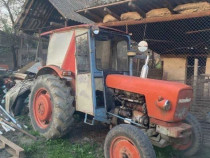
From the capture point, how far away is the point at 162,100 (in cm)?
309

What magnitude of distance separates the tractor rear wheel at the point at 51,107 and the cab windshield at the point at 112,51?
34.2 inches

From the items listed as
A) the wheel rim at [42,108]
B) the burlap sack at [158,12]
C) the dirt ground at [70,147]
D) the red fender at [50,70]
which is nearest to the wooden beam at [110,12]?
the burlap sack at [158,12]

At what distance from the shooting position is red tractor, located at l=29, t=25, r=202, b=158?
3088 mm

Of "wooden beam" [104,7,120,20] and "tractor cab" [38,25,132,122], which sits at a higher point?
"wooden beam" [104,7,120,20]

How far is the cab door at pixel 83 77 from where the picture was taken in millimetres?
3831

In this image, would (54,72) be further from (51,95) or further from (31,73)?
(31,73)

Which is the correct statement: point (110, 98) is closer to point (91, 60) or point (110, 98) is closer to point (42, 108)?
point (91, 60)

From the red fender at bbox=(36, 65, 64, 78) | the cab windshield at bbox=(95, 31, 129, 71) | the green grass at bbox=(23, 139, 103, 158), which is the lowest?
the green grass at bbox=(23, 139, 103, 158)

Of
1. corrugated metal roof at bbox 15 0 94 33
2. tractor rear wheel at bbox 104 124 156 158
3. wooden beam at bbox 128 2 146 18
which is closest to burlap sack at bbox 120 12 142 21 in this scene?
wooden beam at bbox 128 2 146 18

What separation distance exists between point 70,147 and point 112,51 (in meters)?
1.95

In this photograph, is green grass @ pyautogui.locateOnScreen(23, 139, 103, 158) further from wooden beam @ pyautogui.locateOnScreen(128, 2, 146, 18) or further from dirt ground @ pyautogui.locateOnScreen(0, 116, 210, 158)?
wooden beam @ pyautogui.locateOnScreen(128, 2, 146, 18)

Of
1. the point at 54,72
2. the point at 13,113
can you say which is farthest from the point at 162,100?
the point at 13,113

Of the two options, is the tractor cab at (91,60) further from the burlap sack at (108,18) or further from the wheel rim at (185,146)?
the burlap sack at (108,18)

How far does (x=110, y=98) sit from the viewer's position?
3.97 meters
